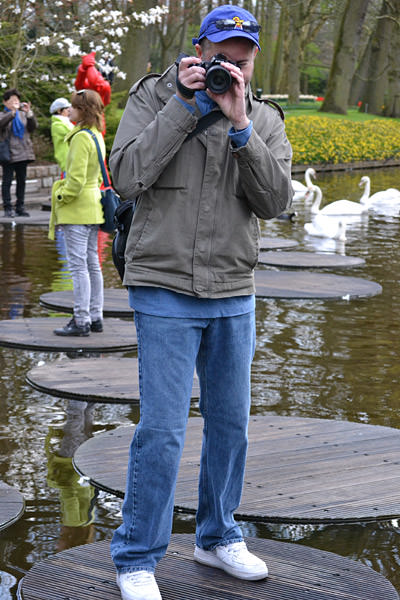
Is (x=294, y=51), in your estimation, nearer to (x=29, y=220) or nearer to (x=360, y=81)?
(x=360, y=81)

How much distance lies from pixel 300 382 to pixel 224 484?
317 centimetres

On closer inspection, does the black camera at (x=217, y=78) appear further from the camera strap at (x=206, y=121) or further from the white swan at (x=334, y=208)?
the white swan at (x=334, y=208)

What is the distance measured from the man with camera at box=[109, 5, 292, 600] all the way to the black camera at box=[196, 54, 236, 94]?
0.04 meters

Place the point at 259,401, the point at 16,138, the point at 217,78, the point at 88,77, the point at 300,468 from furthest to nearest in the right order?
the point at 16,138 < the point at 88,77 < the point at 259,401 < the point at 300,468 < the point at 217,78

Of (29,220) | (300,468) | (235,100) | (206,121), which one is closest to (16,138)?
(29,220)

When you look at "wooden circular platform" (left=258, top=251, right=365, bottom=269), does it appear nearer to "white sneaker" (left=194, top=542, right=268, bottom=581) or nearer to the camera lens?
"white sneaker" (left=194, top=542, right=268, bottom=581)

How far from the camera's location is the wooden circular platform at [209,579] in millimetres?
3242

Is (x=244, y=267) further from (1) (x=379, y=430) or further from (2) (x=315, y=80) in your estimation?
(2) (x=315, y=80)

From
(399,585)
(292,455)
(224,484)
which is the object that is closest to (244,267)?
(224,484)

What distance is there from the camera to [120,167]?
10.0ft

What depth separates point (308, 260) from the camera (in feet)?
37.6

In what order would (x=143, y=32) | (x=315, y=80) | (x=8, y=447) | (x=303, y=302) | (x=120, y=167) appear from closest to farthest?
(x=120, y=167), (x=8, y=447), (x=303, y=302), (x=143, y=32), (x=315, y=80)

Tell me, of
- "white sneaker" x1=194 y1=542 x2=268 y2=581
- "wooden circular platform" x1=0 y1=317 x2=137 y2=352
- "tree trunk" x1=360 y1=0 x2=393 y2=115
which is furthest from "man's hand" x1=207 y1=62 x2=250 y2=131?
"tree trunk" x1=360 y1=0 x2=393 y2=115

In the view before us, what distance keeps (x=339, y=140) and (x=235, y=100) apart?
1087 inches
